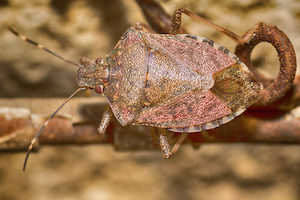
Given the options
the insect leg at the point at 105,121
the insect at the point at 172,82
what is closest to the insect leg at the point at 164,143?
the insect at the point at 172,82

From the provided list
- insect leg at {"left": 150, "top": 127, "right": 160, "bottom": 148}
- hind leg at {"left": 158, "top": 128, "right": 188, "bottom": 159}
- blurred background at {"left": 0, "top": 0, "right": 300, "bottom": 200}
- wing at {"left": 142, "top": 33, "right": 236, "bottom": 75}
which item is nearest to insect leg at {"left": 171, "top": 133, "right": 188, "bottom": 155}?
hind leg at {"left": 158, "top": 128, "right": 188, "bottom": 159}

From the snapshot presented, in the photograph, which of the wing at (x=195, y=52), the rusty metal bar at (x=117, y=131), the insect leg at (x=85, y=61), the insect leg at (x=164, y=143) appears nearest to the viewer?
the rusty metal bar at (x=117, y=131)

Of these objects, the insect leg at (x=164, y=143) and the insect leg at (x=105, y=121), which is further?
the insect leg at (x=164, y=143)

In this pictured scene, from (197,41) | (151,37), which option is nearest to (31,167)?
(151,37)

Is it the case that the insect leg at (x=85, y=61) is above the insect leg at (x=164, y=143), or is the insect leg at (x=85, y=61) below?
above

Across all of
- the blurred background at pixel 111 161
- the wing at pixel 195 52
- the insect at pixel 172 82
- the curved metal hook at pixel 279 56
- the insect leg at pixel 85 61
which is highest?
the curved metal hook at pixel 279 56

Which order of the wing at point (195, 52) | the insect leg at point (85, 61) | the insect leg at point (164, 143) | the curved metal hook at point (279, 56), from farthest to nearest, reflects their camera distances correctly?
the insect leg at point (85, 61)
the insect leg at point (164, 143)
the wing at point (195, 52)
the curved metal hook at point (279, 56)

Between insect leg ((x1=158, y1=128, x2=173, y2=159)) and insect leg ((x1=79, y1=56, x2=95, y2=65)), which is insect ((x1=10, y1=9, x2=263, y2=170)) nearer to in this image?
insect leg ((x1=158, y1=128, x2=173, y2=159))

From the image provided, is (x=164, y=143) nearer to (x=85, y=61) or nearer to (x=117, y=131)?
(x=117, y=131)

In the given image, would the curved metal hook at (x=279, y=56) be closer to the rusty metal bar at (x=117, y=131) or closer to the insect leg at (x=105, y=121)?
the rusty metal bar at (x=117, y=131)

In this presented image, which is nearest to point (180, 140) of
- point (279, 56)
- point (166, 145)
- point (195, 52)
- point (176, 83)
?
point (166, 145)
